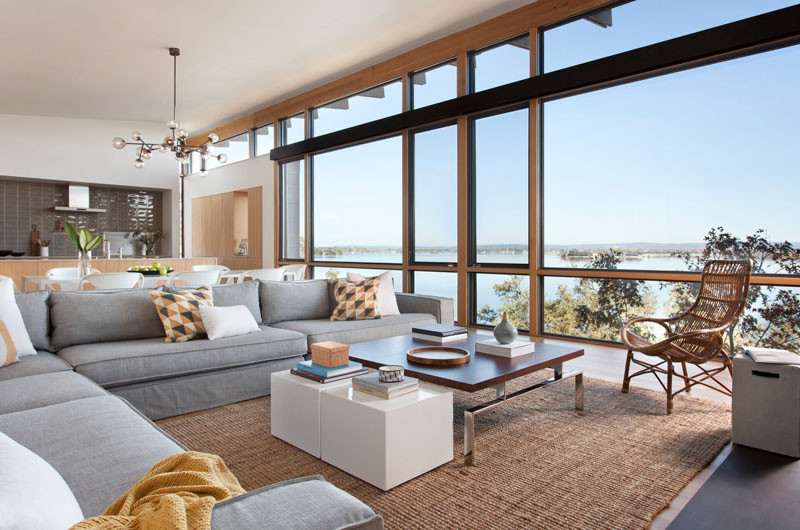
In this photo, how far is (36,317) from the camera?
123 inches

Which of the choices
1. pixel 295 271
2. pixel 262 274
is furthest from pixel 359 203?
pixel 262 274

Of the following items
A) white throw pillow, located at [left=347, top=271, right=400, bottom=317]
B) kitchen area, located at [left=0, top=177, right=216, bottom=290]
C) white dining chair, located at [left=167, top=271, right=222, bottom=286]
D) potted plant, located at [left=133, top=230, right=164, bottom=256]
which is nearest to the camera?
white throw pillow, located at [left=347, top=271, right=400, bottom=317]

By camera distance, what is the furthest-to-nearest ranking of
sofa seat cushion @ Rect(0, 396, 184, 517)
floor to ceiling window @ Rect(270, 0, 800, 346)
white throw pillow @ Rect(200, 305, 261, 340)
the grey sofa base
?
floor to ceiling window @ Rect(270, 0, 800, 346) → white throw pillow @ Rect(200, 305, 261, 340) → the grey sofa base → sofa seat cushion @ Rect(0, 396, 184, 517)

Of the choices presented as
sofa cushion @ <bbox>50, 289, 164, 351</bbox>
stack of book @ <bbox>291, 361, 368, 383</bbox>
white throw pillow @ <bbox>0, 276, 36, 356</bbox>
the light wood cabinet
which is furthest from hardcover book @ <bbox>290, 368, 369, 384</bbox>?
the light wood cabinet

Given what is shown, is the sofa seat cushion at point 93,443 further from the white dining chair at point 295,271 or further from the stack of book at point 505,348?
the white dining chair at point 295,271

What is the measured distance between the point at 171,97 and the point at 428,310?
6.25 m

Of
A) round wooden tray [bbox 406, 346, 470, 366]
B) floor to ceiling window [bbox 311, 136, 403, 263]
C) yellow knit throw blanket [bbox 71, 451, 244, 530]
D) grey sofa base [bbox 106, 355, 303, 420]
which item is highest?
floor to ceiling window [bbox 311, 136, 403, 263]

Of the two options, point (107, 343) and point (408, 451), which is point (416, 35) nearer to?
point (107, 343)

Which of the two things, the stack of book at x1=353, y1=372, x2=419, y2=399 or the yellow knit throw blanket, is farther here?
the stack of book at x1=353, y1=372, x2=419, y2=399

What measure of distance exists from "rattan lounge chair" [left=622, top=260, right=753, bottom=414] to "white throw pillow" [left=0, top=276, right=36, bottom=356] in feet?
12.1

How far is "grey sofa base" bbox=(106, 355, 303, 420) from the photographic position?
117 inches

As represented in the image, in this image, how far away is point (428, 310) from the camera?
4.71 meters

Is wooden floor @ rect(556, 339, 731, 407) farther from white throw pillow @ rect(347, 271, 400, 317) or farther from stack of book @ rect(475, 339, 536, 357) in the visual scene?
white throw pillow @ rect(347, 271, 400, 317)

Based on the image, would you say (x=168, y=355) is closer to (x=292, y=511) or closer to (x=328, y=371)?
(x=328, y=371)
